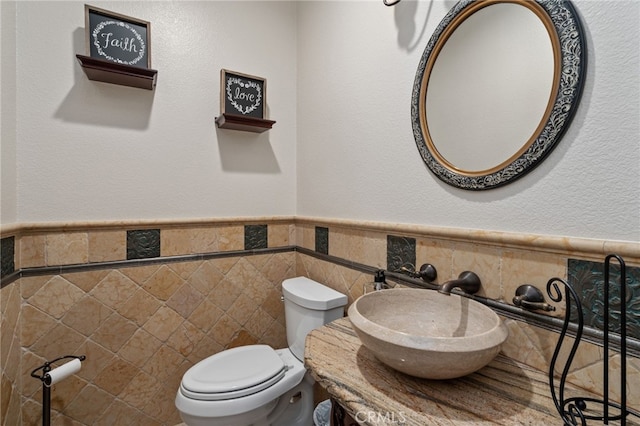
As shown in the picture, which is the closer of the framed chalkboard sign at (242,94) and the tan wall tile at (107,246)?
the tan wall tile at (107,246)

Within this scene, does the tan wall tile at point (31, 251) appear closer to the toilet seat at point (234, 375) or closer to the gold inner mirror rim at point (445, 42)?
the toilet seat at point (234, 375)

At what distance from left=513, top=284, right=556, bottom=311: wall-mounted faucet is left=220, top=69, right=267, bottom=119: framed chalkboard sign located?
1484mm

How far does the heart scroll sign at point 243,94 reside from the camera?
165 cm

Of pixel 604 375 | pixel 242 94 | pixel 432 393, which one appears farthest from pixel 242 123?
pixel 604 375

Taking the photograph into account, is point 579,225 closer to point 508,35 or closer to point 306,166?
point 508,35

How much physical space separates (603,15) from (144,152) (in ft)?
5.75

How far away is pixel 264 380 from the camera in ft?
4.06

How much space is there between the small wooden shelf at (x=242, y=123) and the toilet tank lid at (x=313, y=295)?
89cm

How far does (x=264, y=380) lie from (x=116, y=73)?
1.47 metres

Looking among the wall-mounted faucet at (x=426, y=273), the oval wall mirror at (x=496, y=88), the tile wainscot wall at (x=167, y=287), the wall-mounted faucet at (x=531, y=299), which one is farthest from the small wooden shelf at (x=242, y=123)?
the wall-mounted faucet at (x=531, y=299)

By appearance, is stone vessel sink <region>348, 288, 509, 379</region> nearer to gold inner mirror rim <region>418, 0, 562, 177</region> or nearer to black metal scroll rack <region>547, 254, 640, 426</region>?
black metal scroll rack <region>547, 254, 640, 426</region>

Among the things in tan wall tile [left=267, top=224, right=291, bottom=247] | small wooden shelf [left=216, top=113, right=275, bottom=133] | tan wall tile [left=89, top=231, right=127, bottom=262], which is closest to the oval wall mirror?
small wooden shelf [left=216, top=113, right=275, bottom=133]

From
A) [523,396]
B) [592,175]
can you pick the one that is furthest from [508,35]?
[523,396]

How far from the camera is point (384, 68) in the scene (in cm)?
128
